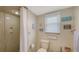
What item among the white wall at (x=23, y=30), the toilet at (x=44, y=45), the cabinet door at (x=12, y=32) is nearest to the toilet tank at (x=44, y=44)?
the toilet at (x=44, y=45)

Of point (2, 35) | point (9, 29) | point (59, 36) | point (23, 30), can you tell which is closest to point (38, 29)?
point (23, 30)

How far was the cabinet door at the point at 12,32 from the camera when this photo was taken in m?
1.33

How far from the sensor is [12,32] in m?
1.38

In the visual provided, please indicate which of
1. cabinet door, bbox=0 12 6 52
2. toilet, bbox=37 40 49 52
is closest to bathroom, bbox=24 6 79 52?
toilet, bbox=37 40 49 52

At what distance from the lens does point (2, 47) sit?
1341 millimetres

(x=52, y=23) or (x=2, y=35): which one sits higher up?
(x=52, y=23)

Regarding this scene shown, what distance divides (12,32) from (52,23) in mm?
605

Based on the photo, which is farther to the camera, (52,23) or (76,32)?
(52,23)

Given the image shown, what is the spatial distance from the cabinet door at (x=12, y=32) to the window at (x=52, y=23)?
1.39 feet

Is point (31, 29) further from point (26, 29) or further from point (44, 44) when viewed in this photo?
point (44, 44)

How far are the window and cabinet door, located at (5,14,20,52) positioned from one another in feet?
1.39

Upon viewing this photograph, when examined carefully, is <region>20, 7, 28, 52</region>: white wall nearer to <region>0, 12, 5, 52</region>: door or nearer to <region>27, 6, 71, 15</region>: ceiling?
<region>27, 6, 71, 15</region>: ceiling
